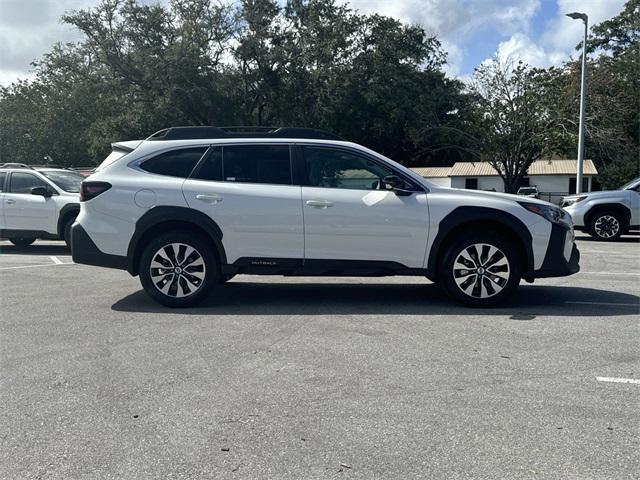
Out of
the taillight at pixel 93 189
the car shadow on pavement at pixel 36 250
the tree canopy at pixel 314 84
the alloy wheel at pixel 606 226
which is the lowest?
the car shadow on pavement at pixel 36 250

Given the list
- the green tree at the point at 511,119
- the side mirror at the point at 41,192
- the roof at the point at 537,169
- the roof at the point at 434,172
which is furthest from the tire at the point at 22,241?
the roof at the point at 434,172

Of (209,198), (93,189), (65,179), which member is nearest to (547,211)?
(209,198)

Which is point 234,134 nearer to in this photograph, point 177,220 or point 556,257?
point 177,220

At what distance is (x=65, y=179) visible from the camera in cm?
1225

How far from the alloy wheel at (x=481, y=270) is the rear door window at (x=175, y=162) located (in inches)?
122

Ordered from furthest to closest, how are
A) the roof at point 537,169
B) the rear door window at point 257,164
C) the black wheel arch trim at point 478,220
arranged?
the roof at point 537,169 < the rear door window at point 257,164 < the black wheel arch trim at point 478,220

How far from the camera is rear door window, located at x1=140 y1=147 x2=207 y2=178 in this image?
21.4 ft

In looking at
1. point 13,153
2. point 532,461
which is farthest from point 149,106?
point 532,461

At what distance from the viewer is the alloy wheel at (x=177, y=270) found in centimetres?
636

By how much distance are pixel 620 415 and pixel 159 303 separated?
469cm

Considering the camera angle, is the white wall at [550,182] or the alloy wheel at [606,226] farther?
the white wall at [550,182]

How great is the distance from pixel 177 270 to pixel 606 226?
12.1 m

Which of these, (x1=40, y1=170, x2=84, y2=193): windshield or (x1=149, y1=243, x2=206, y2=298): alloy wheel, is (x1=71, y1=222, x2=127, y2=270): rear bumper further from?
(x1=40, y1=170, x2=84, y2=193): windshield

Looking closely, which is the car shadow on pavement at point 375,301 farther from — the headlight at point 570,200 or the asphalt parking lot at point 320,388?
the headlight at point 570,200
